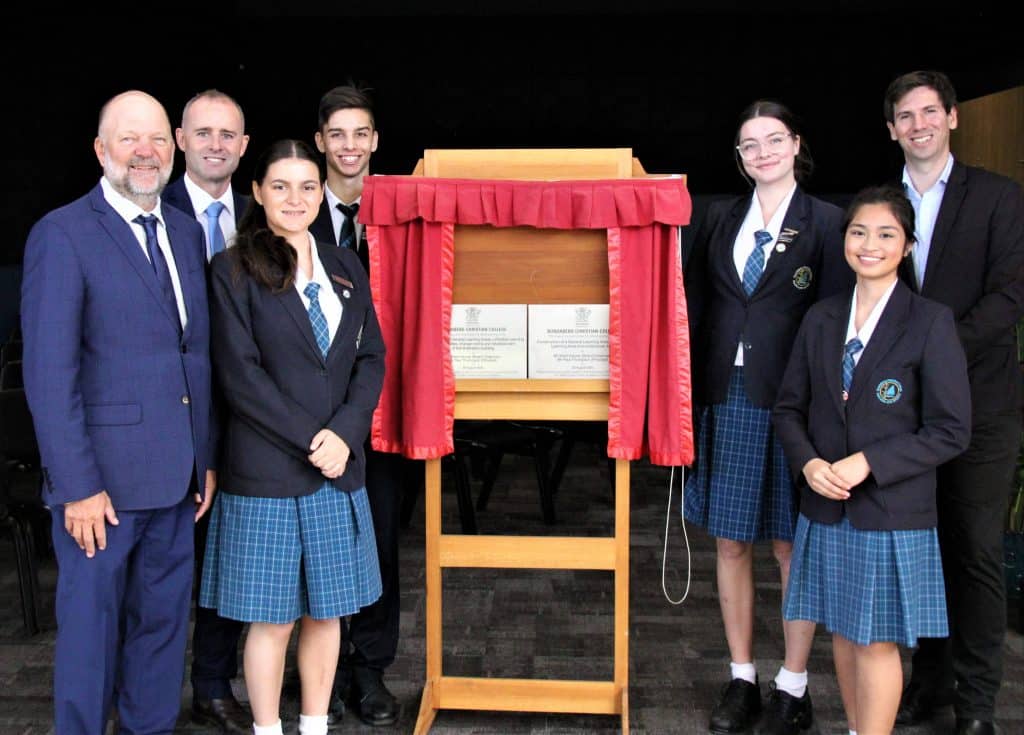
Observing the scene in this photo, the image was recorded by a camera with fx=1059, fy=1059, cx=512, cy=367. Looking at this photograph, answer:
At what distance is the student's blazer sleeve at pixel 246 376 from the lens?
7.98 feet

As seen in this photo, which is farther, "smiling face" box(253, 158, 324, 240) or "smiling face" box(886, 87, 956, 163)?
"smiling face" box(886, 87, 956, 163)

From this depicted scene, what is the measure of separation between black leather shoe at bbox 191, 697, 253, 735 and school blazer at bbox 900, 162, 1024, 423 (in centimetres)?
215

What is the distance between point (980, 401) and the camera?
2.79 m

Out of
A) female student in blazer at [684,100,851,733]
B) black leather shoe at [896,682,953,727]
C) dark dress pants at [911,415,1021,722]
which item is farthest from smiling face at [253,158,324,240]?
black leather shoe at [896,682,953,727]

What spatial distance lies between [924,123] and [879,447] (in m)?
0.91

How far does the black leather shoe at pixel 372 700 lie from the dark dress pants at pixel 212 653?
35cm

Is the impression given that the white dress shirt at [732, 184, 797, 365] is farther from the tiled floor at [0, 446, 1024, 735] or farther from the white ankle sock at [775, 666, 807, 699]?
the tiled floor at [0, 446, 1024, 735]

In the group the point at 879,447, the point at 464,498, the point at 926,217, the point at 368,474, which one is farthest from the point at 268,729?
the point at 464,498

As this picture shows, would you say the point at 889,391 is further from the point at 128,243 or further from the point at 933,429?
the point at 128,243

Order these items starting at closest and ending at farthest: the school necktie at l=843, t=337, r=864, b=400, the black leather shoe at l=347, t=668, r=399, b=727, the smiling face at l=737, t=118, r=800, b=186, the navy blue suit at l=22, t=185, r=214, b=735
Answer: the navy blue suit at l=22, t=185, r=214, b=735
the school necktie at l=843, t=337, r=864, b=400
the smiling face at l=737, t=118, r=800, b=186
the black leather shoe at l=347, t=668, r=399, b=727

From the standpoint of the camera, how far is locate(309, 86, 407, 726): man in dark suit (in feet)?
9.59

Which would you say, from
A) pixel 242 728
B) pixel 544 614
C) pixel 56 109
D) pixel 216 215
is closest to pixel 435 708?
pixel 242 728

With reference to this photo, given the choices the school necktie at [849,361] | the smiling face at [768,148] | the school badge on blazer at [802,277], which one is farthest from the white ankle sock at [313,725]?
the smiling face at [768,148]

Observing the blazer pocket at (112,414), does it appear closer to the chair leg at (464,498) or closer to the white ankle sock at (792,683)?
the white ankle sock at (792,683)
